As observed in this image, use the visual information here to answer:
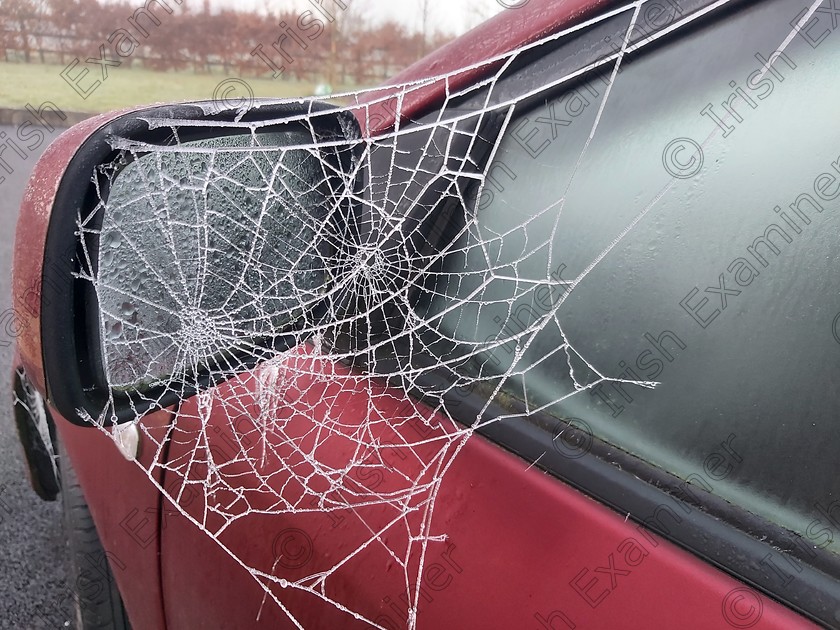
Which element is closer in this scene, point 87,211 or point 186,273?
point 87,211

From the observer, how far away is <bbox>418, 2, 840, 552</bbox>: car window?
77cm

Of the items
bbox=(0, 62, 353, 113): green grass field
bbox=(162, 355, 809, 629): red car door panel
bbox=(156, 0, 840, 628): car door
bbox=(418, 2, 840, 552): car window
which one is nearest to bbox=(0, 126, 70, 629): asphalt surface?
bbox=(162, 355, 809, 629): red car door panel

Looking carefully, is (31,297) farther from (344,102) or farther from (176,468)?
(344,102)

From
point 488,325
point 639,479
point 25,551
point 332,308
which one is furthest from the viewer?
point 25,551

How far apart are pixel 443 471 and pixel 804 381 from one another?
1.73 feet

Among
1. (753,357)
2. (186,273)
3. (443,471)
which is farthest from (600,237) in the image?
(186,273)

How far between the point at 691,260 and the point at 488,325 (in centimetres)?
38

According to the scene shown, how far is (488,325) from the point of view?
112 cm

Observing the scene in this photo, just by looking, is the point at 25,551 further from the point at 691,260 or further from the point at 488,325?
the point at 691,260

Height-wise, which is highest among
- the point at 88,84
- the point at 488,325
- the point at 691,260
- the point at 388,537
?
the point at 88,84

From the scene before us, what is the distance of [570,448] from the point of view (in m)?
0.92

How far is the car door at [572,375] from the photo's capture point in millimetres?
772

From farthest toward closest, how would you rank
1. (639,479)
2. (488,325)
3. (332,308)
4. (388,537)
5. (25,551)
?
(25,551), (332,308), (488,325), (388,537), (639,479)

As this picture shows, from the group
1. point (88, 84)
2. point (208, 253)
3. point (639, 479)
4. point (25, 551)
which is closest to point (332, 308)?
point (208, 253)
